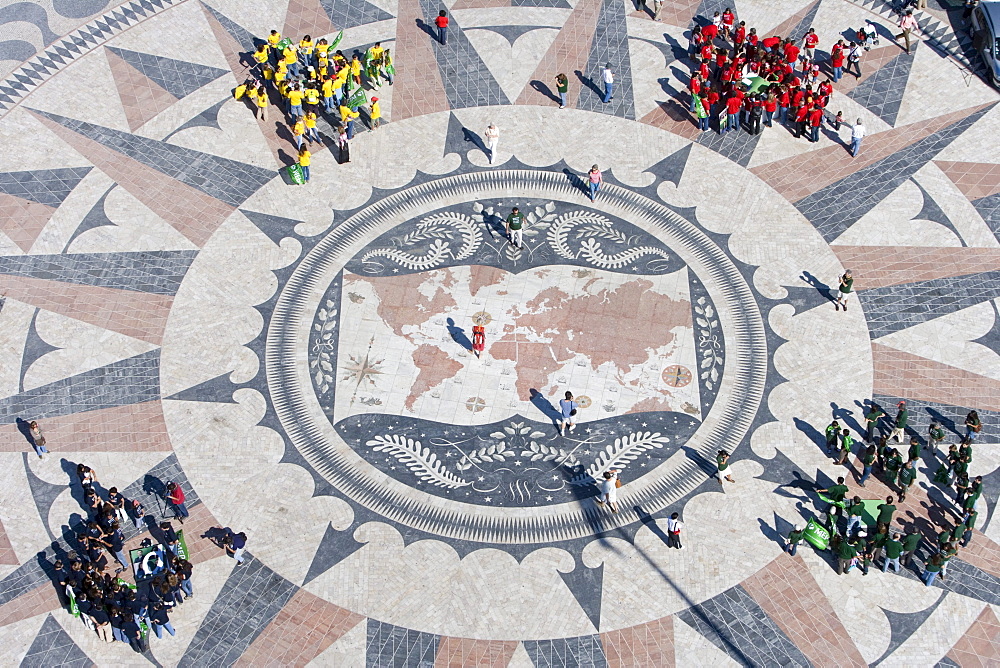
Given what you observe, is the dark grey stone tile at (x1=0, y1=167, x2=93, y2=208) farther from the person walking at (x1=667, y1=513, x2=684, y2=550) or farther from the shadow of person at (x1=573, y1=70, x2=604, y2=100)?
the person walking at (x1=667, y1=513, x2=684, y2=550)

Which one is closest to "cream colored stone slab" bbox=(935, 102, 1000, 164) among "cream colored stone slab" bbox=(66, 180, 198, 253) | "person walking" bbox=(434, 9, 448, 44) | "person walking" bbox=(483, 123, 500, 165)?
"person walking" bbox=(483, 123, 500, 165)

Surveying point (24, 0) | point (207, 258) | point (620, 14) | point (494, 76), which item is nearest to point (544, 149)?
point (494, 76)

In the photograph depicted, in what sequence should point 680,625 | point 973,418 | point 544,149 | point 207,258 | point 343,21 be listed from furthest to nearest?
point 343,21, point 544,149, point 207,258, point 973,418, point 680,625

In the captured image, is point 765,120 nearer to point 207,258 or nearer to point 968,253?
point 968,253

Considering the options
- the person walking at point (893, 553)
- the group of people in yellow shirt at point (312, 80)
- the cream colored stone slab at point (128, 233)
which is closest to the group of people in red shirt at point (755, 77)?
the group of people in yellow shirt at point (312, 80)

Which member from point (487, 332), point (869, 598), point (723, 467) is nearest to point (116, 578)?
point (487, 332)

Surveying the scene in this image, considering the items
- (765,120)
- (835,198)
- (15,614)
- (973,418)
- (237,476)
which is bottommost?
(15,614)
